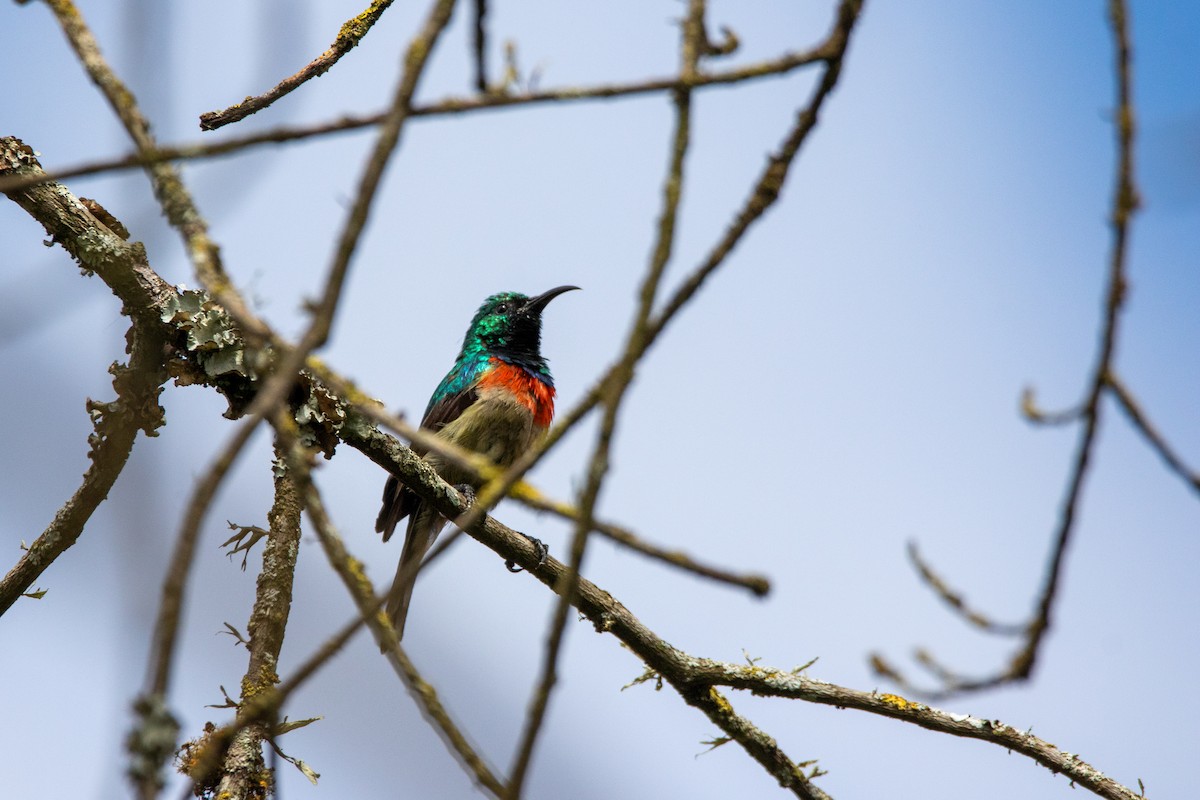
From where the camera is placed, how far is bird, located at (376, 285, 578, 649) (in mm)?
6469

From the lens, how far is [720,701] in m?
3.92

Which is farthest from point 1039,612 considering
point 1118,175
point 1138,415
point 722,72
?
point 722,72

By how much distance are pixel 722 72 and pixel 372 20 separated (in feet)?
6.26

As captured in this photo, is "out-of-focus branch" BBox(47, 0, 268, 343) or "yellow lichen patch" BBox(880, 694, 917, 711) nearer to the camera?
"out-of-focus branch" BBox(47, 0, 268, 343)

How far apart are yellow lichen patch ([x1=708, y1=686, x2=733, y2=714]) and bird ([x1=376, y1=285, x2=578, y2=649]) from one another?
220cm

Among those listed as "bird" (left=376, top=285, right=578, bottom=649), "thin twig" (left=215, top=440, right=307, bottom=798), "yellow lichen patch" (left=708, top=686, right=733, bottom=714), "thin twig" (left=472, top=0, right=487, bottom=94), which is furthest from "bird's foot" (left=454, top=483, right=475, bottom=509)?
"thin twig" (left=472, top=0, right=487, bottom=94)

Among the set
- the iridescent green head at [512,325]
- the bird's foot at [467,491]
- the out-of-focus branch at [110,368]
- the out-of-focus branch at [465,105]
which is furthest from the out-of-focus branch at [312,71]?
the iridescent green head at [512,325]

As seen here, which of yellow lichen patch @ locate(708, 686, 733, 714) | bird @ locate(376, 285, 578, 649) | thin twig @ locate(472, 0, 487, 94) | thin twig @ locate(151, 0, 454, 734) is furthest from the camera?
bird @ locate(376, 285, 578, 649)

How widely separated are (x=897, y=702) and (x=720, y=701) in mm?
589

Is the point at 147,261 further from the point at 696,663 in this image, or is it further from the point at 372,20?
the point at 696,663

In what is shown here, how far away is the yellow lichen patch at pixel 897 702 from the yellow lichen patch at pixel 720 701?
0.51 meters

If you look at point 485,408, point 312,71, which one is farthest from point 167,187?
point 485,408

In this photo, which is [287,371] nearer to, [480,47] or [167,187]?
[167,187]

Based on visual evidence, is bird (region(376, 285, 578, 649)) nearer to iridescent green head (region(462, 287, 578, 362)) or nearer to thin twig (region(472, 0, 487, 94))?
iridescent green head (region(462, 287, 578, 362))
